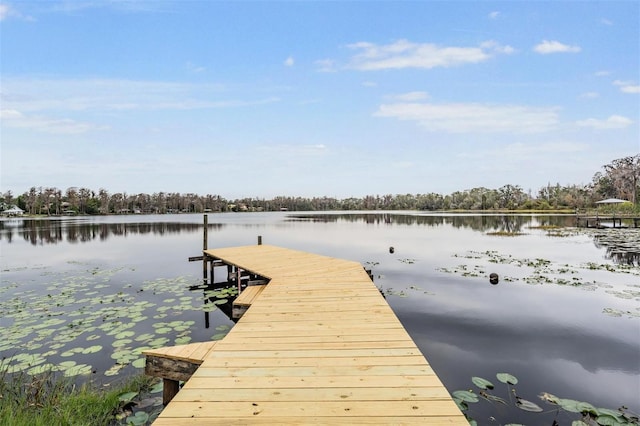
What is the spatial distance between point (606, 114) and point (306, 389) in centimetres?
4618

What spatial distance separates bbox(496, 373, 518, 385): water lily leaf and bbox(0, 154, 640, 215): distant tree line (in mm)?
68385

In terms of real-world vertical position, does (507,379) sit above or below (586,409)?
below

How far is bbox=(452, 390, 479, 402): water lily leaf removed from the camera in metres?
3.85

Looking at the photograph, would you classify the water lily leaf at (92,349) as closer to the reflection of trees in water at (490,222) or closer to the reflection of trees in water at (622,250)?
the reflection of trees in water at (622,250)

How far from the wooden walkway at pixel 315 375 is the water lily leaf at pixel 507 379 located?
1.87m

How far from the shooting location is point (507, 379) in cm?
441

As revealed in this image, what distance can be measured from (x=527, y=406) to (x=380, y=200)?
128m

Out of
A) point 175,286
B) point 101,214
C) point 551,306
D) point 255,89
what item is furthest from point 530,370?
point 101,214

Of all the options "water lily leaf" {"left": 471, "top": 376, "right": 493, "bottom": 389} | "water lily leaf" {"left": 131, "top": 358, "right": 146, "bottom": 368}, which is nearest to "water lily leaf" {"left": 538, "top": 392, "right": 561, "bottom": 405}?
"water lily leaf" {"left": 471, "top": 376, "right": 493, "bottom": 389}

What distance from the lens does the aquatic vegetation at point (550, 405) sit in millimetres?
3463

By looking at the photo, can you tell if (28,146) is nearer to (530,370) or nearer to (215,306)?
(215,306)

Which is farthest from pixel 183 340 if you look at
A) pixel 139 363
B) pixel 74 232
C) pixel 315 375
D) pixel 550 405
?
pixel 74 232

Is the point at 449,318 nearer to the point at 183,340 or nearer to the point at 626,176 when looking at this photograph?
the point at 183,340

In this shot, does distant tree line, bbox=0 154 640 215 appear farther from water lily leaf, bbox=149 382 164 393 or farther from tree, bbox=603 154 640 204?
water lily leaf, bbox=149 382 164 393
